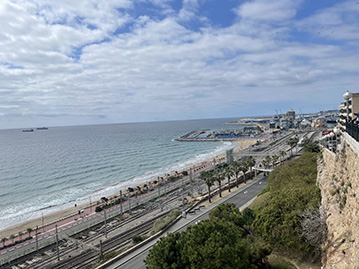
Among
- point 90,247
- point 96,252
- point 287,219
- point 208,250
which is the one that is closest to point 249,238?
point 287,219

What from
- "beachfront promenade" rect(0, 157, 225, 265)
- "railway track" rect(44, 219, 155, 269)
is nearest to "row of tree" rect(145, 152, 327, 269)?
"railway track" rect(44, 219, 155, 269)

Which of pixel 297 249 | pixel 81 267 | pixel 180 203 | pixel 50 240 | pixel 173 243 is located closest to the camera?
pixel 173 243

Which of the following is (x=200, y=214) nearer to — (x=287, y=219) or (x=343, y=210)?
(x=287, y=219)

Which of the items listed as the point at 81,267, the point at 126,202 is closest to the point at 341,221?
the point at 81,267

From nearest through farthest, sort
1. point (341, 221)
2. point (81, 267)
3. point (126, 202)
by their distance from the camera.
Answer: point (341, 221) < point (81, 267) < point (126, 202)

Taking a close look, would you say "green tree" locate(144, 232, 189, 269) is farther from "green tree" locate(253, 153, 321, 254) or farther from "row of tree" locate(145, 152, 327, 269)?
"green tree" locate(253, 153, 321, 254)

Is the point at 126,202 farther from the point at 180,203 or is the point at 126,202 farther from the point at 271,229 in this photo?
the point at 271,229

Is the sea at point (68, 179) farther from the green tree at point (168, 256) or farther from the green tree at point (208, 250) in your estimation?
the green tree at point (208, 250)
